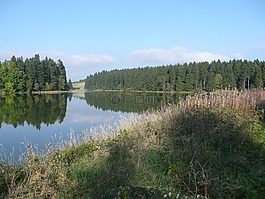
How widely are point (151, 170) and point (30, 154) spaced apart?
8.86 ft

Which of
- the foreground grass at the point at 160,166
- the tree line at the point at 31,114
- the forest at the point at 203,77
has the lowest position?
A: the tree line at the point at 31,114

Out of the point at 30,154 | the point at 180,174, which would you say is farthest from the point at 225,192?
the point at 30,154

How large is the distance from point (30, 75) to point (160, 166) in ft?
235

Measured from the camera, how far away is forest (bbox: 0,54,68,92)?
218ft

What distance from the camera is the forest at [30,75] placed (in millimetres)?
66500

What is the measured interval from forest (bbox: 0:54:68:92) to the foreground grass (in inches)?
2581

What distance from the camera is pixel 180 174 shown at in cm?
425

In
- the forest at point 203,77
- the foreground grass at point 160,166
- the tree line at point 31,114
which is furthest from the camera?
the forest at point 203,77

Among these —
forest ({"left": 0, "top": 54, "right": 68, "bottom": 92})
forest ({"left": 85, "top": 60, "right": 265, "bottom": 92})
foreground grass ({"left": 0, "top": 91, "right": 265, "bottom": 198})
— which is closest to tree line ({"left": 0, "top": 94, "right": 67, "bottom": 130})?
foreground grass ({"left": 0, "top": 91, "right": 265, "bottom": 198})

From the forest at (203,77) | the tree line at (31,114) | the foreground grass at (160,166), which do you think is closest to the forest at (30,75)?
the forest at (203,77)

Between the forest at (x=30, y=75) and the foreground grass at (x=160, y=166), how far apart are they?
215 feet

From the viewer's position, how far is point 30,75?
70.6 m

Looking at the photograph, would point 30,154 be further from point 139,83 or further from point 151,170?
point 139,83

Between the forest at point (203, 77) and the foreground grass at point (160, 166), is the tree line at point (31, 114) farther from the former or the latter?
the forest at point (203, 77)
